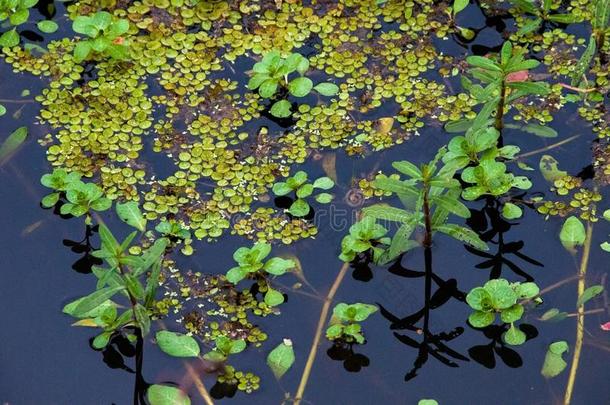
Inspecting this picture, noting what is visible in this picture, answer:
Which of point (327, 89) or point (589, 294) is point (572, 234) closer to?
point (589, 294)

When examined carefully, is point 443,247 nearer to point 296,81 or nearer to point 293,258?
point 293,258

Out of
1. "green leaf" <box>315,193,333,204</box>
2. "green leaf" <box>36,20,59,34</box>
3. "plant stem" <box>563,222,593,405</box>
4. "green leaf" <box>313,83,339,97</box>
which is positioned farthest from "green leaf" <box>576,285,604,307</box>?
"green leaf" <box>36,20,59,34</box>

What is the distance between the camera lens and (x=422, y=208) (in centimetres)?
367

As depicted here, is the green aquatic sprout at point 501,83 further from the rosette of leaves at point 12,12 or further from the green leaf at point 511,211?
the rosette of leaves at point 12,12

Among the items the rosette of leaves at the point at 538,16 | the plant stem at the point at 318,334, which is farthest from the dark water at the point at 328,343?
the rosette of leaves at the point at 538,16

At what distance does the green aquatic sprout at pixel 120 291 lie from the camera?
3.26 meters

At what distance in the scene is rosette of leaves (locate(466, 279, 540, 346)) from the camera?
3.42 meters

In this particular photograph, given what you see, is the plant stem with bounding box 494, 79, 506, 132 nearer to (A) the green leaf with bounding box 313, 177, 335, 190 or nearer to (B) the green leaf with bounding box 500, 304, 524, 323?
(A) the green leaf with bounding box 313, 177, 335, 190

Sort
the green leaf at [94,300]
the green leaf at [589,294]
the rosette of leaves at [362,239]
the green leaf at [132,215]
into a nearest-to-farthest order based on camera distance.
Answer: the green leaf at [94,300] < the green leaf at [589,294] < the rosette of leaves at [362,239] < the green leaf at [132,215]

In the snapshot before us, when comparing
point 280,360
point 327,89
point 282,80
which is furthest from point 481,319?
point 282,80

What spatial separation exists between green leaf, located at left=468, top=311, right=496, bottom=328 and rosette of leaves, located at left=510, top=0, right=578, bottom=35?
132 cm

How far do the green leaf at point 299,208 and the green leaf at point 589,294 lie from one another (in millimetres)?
1009

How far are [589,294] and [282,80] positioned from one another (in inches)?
59.0

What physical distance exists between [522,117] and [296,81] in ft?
2.97
